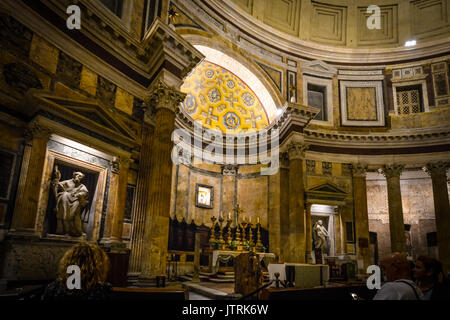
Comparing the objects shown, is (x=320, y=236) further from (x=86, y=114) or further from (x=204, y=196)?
(x=86, y=114)

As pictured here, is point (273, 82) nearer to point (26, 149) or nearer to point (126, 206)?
point (126, 206)

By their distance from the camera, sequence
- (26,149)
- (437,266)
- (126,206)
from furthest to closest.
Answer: (126,206) < (26,149) < (437,266)

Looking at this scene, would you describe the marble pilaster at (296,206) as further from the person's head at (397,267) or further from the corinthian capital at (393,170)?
the person's head at (397,267)

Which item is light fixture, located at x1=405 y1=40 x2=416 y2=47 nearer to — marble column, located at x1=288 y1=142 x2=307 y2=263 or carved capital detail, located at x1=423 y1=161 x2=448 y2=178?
carved capital detail, located at x1=423 y1=161 x2=448 y2=178

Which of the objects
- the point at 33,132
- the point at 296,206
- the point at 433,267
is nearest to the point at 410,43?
the point at 296,206

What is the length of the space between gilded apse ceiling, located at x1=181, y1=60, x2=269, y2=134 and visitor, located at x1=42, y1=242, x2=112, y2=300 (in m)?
14.1

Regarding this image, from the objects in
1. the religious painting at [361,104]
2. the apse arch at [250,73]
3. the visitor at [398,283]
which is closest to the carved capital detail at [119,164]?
the visitor at [398,283]

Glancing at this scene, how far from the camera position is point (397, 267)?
299 cm

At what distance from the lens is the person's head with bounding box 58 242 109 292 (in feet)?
7.33

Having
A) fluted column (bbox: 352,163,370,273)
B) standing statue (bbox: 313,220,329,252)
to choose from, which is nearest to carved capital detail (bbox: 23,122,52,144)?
standing statue (bbox: 313,220,329,252)

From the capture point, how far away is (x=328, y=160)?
15.8 meters

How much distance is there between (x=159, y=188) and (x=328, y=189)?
9078 mm
